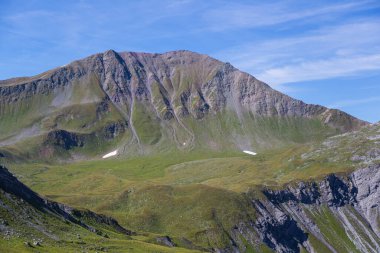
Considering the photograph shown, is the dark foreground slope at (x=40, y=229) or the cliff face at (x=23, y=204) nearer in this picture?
the dark foreground slope at (x=40, y=229)

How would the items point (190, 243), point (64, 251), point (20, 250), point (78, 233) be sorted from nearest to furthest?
1. point (20, 250)
2. point (64, 251)
3. point (78, 233)
4. point (190, 243)

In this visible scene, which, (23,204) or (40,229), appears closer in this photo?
(40,229)

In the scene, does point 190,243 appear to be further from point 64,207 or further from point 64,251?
point 64,251

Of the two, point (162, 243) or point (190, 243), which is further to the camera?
point (190, 243)

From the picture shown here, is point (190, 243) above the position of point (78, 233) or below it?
below

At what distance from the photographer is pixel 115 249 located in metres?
120

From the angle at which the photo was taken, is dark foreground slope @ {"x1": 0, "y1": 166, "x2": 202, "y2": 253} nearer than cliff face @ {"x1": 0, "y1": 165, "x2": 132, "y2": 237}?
Yes

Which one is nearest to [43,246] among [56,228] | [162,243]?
[56,228]

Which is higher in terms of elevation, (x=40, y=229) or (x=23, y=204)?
(x=23, y=204)

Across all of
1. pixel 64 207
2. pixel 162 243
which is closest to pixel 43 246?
pixel 64 207

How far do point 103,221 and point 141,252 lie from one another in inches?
1813

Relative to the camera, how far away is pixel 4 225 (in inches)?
4006

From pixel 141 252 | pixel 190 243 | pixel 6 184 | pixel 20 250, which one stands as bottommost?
pixel 190 243

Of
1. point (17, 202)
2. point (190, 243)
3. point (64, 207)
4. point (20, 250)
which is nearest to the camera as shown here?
point (20, 250)
